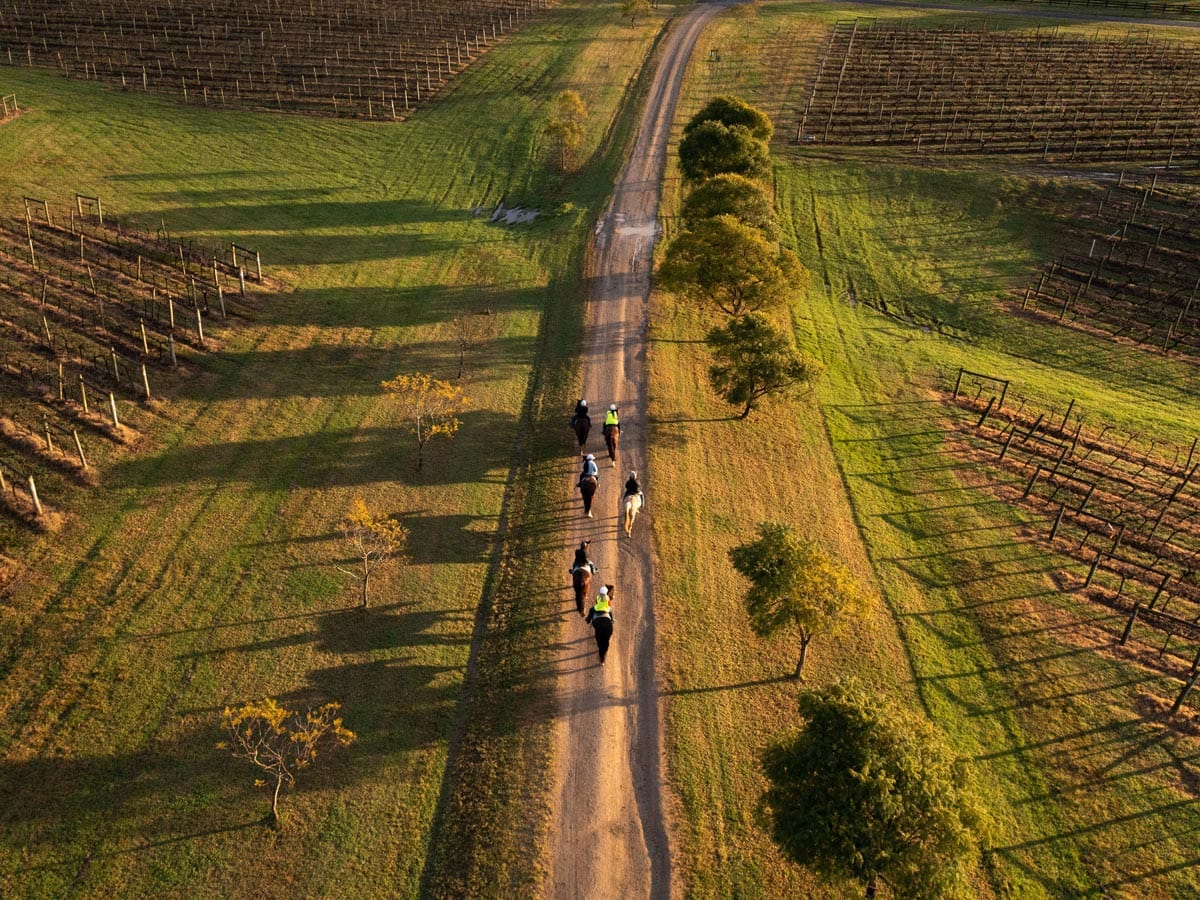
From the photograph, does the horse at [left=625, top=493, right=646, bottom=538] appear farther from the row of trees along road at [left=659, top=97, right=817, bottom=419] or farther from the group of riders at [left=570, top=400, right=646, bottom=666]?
the row of trees along road at [left=659, top=97, right=817, bottom=419]

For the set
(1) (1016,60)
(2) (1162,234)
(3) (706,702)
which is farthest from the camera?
(1) (1016,60)

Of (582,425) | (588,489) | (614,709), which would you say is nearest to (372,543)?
(588,489)

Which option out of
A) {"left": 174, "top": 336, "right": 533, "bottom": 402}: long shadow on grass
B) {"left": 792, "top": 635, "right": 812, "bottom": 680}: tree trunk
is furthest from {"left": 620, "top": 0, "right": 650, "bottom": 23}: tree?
{"left": 792, "top": 635, "right": 812, "bottom": 680}: tree trunk

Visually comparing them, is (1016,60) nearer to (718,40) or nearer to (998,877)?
(718,40)

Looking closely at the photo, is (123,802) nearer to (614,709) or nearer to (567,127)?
(614,709)

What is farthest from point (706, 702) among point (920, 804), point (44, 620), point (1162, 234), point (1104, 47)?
point (1104, 47)

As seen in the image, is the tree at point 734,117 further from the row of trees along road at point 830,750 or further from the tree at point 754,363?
the tree at point 754,363
